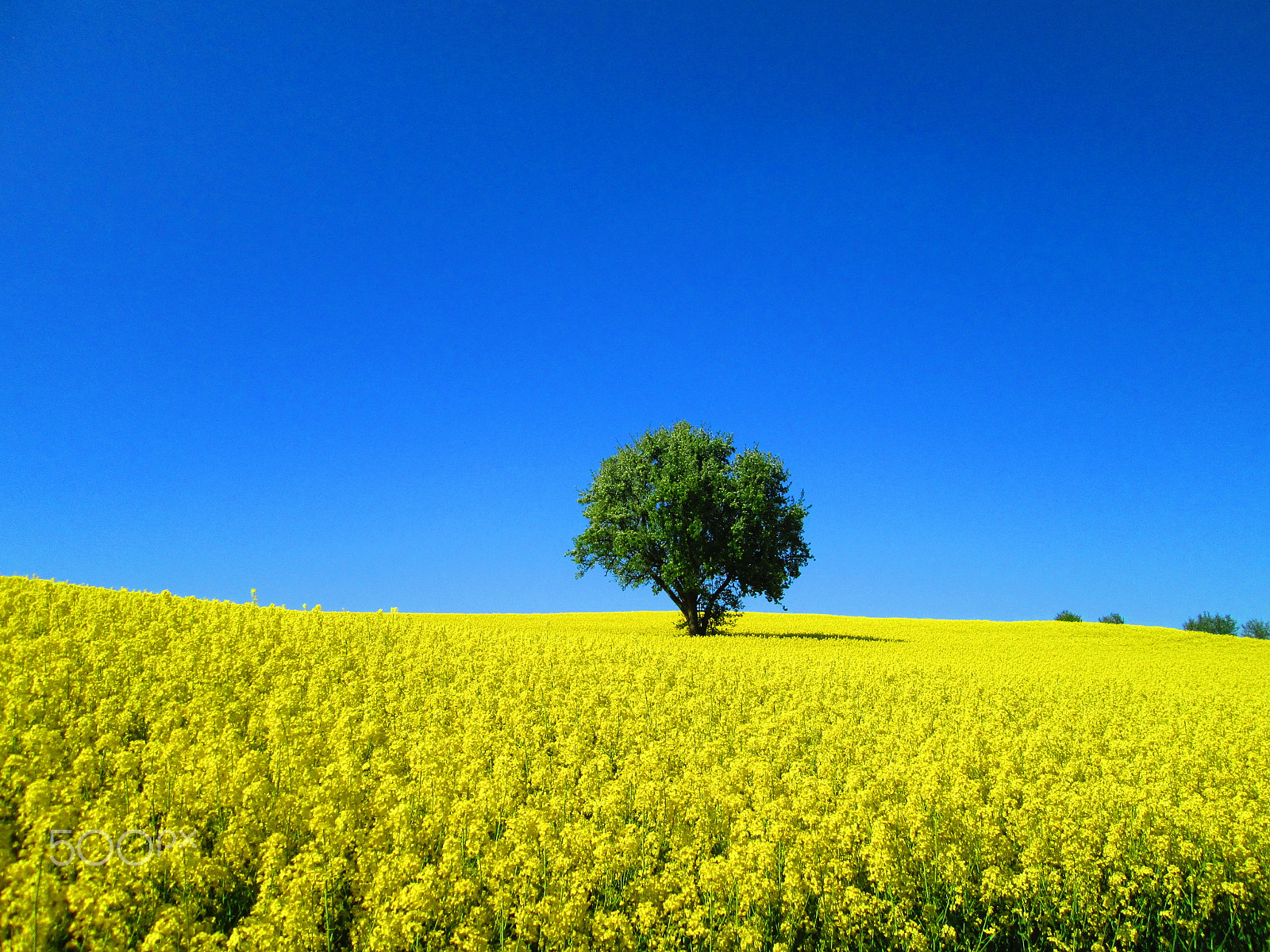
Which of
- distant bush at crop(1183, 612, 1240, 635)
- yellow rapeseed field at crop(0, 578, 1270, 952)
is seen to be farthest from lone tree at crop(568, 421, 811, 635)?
distant bush at crop(1183, 612, 1240, 635)

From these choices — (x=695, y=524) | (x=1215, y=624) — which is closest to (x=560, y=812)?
(x=695, y=524)

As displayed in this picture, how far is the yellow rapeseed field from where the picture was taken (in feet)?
16.2

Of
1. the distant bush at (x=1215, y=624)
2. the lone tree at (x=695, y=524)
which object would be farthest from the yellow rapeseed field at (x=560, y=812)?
the distant bush at (x=1215, y=624)

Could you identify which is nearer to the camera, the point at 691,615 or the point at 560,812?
the point at 560,812

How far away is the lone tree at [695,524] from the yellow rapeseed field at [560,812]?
1910cm

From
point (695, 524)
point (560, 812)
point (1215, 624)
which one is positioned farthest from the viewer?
point (1215, 624)

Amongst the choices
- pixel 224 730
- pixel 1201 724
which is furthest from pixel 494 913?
pixel 1201 724

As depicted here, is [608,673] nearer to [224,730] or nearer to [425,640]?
[425,640]

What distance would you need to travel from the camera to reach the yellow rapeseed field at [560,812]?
4934 millimetres

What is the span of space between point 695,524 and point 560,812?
26.3m

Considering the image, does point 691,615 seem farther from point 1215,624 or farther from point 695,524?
point 1215,624

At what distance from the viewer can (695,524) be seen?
32656 mm

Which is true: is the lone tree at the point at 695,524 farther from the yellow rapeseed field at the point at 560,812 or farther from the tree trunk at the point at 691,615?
the yellow rapeseed field at the point at 560,812

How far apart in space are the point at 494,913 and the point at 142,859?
2710mm
